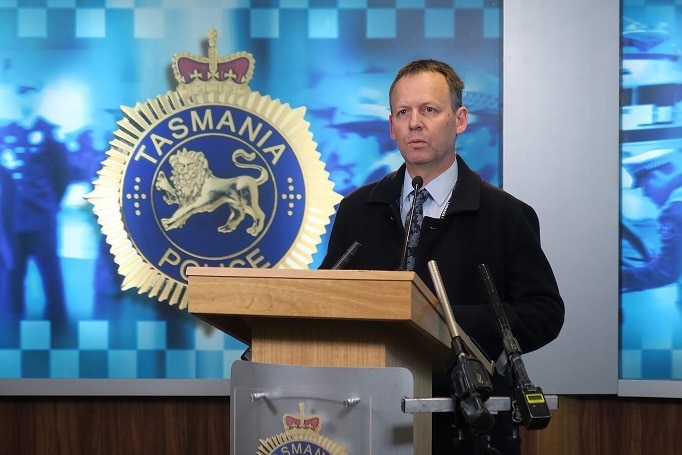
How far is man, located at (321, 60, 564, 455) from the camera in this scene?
97.2 inches

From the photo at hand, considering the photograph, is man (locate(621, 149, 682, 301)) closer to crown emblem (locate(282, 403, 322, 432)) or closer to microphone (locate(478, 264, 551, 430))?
microphone (locate(478, 264, 551, 430))

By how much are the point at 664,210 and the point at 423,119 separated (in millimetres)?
1473

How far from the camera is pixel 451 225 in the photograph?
2.52m

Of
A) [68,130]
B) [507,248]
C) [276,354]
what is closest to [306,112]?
[68,130]

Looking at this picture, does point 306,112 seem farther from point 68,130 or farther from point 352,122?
point 68,130

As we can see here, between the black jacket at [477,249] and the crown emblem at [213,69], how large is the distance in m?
1.37

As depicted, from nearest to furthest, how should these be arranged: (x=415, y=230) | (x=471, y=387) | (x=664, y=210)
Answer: (x=471, y=387), (x=415, y=230), (x=664, y=210)

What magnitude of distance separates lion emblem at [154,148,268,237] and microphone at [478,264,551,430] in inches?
82.0

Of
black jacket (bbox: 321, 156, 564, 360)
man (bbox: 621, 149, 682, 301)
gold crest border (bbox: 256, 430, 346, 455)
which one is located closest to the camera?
gold crest border (bbox: 256, 430, 346, 455)

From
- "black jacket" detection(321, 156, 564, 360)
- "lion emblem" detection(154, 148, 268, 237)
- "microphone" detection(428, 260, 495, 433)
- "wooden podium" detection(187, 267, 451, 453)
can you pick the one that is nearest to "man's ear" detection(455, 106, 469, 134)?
"black jacket" detection(321, 156, 564, 360)

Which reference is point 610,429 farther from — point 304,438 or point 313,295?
point 313,295

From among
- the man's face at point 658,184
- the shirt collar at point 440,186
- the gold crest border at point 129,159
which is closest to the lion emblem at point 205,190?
the gold crest border at point 129,159

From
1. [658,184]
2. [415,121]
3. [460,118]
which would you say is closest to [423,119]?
[415,121]

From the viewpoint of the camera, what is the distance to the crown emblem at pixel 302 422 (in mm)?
1804
